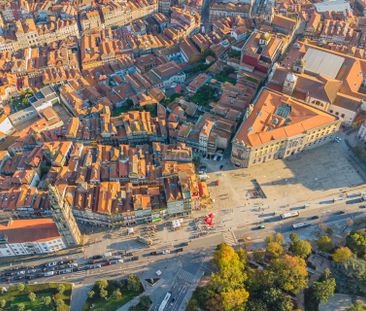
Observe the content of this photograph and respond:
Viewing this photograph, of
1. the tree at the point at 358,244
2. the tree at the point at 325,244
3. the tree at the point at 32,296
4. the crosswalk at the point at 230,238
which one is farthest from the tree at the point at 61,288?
the tree at the point at 358,244

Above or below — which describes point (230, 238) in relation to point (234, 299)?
below

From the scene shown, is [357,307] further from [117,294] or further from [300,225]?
[117,294]

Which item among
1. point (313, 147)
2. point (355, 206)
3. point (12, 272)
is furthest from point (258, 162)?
point (12, 272)

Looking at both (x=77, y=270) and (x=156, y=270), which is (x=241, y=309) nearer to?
(x=156, y=270)

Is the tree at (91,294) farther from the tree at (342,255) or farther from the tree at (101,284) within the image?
the tree at (342,255)

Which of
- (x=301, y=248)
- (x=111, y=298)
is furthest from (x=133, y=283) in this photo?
(x=301, y=248)

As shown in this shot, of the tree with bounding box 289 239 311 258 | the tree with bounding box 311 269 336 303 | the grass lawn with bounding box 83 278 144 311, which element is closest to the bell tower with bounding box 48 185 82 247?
the grass lawn with bounding box 83 278 144 311

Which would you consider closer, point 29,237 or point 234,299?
point 234,299
